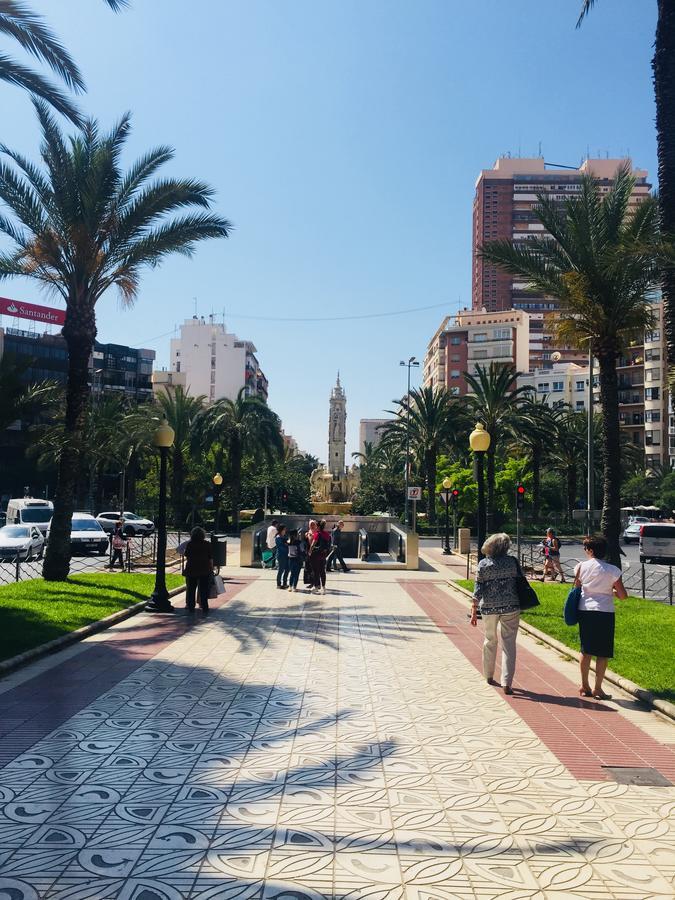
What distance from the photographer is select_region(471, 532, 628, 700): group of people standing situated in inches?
304

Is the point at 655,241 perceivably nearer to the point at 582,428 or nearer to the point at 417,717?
the point at 417,717

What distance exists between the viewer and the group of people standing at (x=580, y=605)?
25.3 feet

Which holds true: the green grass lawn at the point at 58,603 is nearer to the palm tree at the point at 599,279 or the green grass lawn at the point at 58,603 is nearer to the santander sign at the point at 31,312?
the palm tree at the point at 599,279

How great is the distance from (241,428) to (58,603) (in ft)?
97.1

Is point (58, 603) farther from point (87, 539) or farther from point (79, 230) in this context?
point (87, 539)

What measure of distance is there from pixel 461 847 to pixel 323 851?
0.80m

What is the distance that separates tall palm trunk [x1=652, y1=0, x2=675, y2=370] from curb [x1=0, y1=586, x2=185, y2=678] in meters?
9.59

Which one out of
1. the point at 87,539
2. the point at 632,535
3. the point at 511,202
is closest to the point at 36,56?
the point at 87,539

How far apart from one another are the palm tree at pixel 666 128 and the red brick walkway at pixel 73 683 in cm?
873

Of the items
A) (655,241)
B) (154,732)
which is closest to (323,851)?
(154,732)

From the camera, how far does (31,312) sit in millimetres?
84250

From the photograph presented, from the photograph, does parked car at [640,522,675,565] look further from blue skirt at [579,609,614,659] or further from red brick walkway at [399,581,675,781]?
blue skirt at [579,609,614,659]

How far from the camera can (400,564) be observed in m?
26.2

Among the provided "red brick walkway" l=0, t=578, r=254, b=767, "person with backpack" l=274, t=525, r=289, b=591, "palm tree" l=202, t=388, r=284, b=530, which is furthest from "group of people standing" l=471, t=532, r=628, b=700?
"palm tree" l=202, t=388, r=284, b=530
